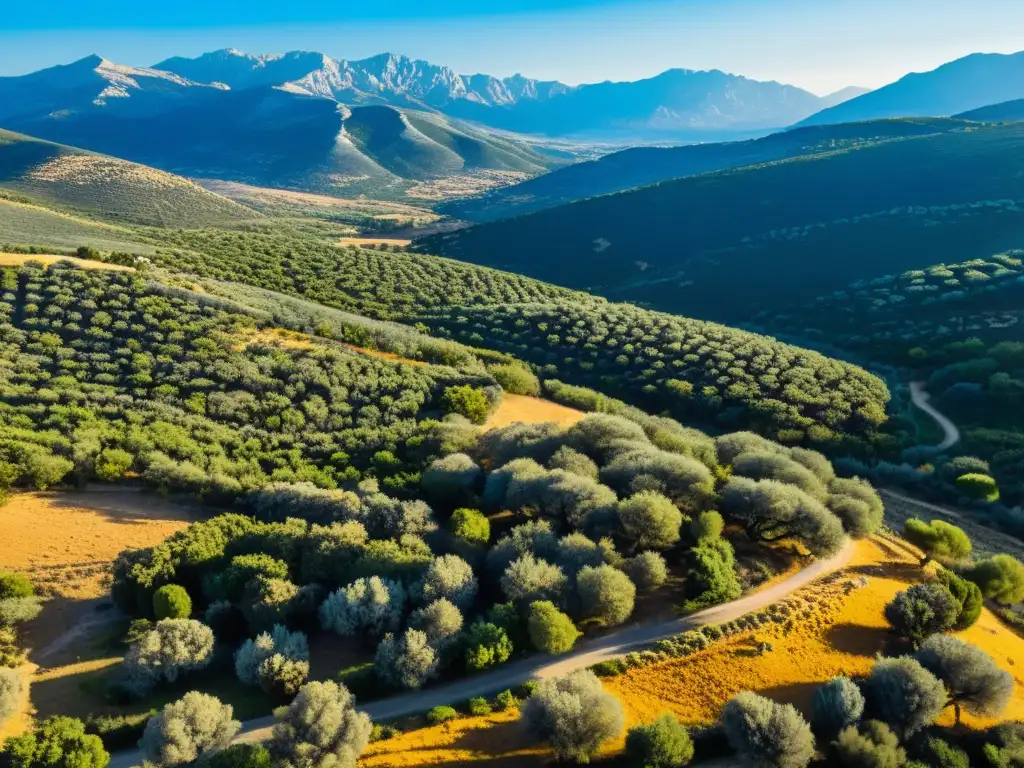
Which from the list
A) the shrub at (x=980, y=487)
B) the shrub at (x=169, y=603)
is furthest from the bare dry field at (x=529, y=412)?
the shrub at (x=980, y=487)

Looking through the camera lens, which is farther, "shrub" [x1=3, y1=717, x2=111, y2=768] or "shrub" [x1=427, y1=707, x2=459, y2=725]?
"shrub" [x1=427, y1=707, x2=459, y2=725]

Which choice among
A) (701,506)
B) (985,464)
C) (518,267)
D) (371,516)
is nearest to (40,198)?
(518,267)

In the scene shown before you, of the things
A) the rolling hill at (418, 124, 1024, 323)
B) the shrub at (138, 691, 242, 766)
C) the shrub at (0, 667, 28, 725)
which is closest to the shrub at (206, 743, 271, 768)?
the shrub at (138, 691, 242, 766)

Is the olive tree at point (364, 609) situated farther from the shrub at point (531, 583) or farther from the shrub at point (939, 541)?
the shrub at point (939, 541)

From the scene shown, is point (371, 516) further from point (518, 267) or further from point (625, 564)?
point (518, 267)

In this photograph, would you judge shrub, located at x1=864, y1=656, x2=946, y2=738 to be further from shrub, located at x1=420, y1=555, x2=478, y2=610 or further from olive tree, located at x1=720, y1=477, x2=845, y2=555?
shrub, located at x1=420, y1=555, x2=478, y2=610

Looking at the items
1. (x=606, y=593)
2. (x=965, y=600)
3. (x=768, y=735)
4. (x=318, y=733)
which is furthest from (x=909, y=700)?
(x=318, y=733)
